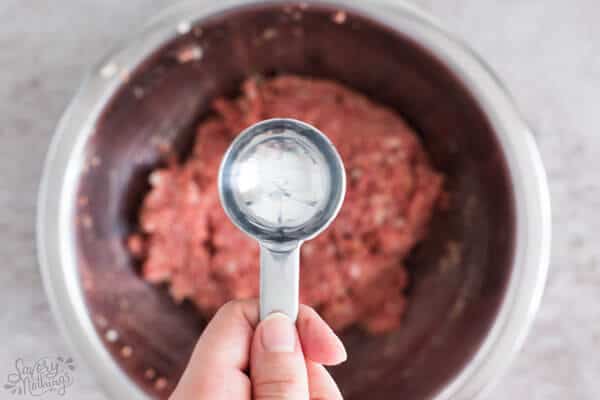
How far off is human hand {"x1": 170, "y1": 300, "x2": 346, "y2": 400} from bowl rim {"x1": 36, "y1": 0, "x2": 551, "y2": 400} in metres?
0.27

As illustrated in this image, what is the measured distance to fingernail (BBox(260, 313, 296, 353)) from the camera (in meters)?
0.65

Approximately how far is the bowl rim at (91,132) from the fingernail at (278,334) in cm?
32

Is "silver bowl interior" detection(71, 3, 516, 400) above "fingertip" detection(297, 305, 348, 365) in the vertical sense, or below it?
above

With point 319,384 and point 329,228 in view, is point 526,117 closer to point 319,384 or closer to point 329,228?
point 329,228

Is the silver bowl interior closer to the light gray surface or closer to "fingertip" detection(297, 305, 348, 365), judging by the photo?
the light gray surface

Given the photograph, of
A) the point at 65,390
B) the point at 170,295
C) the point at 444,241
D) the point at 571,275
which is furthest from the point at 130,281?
the point at 571,275

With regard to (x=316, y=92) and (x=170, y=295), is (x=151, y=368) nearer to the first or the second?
(x=170, y=295)

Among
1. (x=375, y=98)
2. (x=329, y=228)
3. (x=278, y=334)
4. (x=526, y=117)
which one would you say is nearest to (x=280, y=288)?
(x=278, y=334)

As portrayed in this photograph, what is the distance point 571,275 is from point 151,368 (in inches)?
28.2

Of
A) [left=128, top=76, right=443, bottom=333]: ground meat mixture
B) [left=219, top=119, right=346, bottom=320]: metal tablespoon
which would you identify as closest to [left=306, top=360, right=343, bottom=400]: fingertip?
[left=219, top=119, right=346, bottom=320]: metal tablespoon

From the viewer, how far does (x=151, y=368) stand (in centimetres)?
93

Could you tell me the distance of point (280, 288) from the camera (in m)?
0.68

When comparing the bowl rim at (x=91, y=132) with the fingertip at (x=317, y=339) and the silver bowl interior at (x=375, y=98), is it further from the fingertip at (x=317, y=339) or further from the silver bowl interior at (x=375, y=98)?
the fingertip at (x=317, y=339)

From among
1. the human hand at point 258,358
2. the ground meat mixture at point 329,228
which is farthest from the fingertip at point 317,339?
the ground meat mixture at point 329,228
